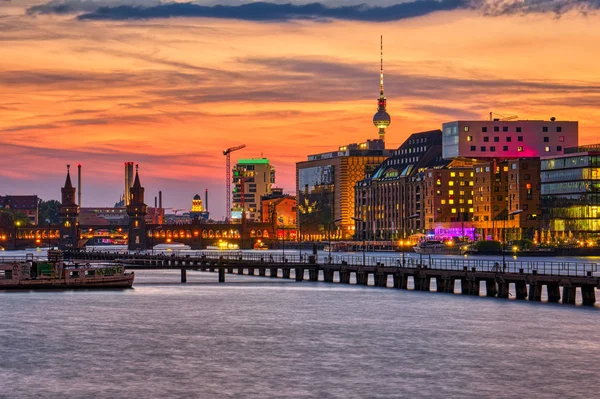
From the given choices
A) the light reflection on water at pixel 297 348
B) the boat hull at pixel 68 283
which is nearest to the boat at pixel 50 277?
the boat hull at pixel 68 283

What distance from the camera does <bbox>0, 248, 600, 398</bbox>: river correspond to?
245 feet

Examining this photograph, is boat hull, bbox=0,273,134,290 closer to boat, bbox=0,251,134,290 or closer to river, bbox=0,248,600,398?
boat, bbox=0,251,134,290

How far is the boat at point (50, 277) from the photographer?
510 ft

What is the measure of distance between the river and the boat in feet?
49.5

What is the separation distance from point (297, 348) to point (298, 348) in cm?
8

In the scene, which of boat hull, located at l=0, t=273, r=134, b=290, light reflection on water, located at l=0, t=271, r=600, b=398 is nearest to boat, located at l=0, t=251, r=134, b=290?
boat hull, located at l=0, t=273, r=134, b=290

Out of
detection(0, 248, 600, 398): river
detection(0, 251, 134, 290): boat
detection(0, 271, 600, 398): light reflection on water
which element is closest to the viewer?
detection(0, 248, 600, 398): river

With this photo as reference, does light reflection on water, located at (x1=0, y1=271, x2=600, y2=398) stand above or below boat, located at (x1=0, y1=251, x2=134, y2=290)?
below

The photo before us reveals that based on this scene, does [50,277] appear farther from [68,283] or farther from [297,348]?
[297,348]

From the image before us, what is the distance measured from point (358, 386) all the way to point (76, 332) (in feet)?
122

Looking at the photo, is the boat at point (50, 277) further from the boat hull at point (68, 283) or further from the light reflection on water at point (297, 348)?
the light reflection on water at point (297, 348)

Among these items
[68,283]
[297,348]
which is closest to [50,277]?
[68,283]

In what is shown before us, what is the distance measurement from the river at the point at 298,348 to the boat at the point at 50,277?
49.5ft

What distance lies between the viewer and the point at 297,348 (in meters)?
92.4
